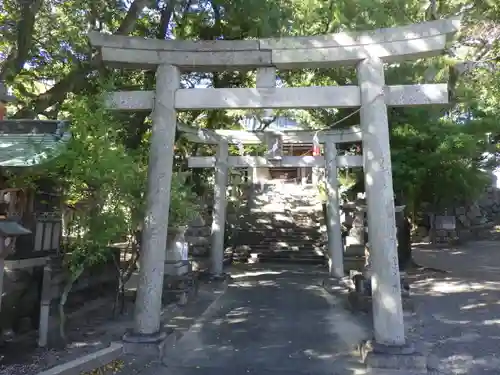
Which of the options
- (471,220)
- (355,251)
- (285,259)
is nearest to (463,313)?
(355,251)

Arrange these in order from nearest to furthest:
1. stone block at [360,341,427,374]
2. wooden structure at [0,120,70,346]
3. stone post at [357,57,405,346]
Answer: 1. wooden structure at [0,120,70,346]
2. stone block at [360,341,427,374]
3. stone post at [357,57,405,346]

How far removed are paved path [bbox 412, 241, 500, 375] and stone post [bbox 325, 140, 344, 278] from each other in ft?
6.84

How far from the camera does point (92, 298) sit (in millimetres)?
7602

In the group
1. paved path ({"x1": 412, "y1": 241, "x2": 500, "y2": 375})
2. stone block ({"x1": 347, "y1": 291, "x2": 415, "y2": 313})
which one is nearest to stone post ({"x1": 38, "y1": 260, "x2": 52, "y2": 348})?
paved path ({"x1": 412, "y1": 241, "x2": 500, "y2": 375})

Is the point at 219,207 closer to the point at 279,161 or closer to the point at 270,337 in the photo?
the point at 279,161

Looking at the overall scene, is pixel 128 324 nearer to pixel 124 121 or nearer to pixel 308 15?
pixel 124 121

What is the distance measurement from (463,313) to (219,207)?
261 inches

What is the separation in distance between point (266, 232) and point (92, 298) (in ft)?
40.6

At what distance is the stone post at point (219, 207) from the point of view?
463 inches

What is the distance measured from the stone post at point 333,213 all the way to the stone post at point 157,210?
21.0 ft

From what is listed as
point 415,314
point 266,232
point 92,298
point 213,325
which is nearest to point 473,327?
point 415,314

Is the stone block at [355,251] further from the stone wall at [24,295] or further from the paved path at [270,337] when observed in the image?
the stone wall at [24,295]

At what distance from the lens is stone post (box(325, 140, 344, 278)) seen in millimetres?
11500

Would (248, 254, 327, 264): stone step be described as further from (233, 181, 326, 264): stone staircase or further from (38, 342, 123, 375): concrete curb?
(38, 342, 123, 375): concrete curb
